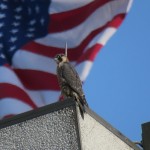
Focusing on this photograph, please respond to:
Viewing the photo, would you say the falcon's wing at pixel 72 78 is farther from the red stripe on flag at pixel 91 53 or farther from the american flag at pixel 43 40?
the red stripe on flag at pixel 91 53

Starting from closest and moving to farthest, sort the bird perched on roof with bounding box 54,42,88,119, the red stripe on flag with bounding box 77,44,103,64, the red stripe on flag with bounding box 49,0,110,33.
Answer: the bird perched on roof with bounding box 54,42,88,119, the red stripe on flag with bounding box 77,44,103,64, the red stripe on flag with bounding box 49,0,110,33

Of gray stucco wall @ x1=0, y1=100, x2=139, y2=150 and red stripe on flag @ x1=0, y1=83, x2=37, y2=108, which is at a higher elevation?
red stripe on flag @ x1=0, y1=83, x2=37, y2=108

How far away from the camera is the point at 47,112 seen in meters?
5.88

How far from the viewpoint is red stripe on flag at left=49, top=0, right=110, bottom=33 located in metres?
10.5

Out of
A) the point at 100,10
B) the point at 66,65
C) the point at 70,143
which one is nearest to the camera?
the point at 70,143

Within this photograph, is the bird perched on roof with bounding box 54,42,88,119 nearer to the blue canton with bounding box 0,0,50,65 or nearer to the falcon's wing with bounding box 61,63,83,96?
the falcon's wing with bounding box 61,63,83,96

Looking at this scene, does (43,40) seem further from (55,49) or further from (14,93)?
(14,93)

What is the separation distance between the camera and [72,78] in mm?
7227

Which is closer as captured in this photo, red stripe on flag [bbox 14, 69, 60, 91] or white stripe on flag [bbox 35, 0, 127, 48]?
red stripe on flag [bbox 14, 69, 60, 91]

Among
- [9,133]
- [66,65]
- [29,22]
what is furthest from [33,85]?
[9,133]

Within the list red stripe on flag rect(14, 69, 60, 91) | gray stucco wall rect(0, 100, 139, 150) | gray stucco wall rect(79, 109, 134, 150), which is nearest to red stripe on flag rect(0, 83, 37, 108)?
red stripe on flag rect(14, 69, 60, 91)

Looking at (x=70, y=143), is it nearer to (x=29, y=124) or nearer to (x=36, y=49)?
(x=29, y=124)

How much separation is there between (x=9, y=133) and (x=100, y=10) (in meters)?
5.04

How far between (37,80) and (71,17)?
3.93 ft
